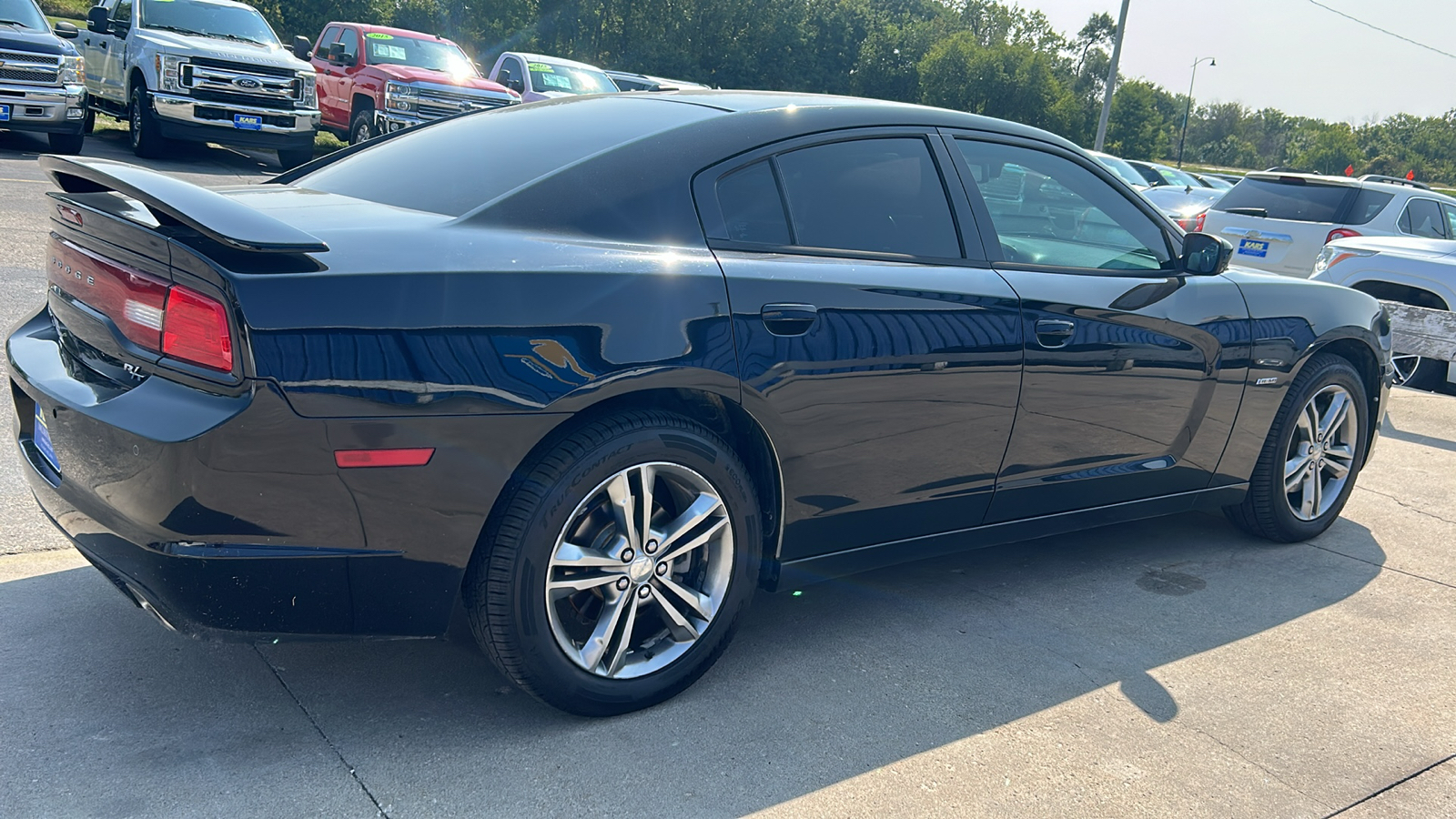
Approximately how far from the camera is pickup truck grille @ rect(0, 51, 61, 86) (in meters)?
12.3

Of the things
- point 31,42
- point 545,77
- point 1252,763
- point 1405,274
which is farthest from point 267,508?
point 545,77

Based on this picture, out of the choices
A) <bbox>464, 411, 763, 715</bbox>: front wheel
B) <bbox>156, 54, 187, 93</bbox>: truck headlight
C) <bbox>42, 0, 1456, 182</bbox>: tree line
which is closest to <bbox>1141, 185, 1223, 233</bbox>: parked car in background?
<bbox>156, 54, 187, 93</bbox>: truck headlight

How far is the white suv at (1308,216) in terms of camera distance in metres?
10.5

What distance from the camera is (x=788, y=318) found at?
3055mm

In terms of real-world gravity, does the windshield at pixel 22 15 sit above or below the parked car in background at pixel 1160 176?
above

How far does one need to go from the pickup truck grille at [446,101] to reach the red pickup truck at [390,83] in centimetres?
1

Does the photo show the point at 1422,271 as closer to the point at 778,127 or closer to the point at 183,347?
the point at 778,127

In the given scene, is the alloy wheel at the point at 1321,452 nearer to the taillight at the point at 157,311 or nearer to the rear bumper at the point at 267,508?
the rear bumper at the point at 267,508

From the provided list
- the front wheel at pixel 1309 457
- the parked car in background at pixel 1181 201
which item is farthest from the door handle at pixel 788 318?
the parked car in background at pixel 1181 201

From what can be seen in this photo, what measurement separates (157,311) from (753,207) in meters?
1.49

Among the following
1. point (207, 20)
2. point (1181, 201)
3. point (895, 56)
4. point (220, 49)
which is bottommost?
point (1181, 201)

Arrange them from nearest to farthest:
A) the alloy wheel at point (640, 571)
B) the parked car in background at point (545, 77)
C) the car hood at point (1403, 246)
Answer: the alloy wheel at point (640, 571) < the car hood at point (1403, 246) < the parked car in background at point (545, 77)

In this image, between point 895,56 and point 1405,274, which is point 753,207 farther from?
point 895,56

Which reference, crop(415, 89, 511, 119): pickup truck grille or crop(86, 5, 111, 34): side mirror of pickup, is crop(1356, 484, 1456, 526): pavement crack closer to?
crop(415, 89, 511, 119): pickup truck grille
